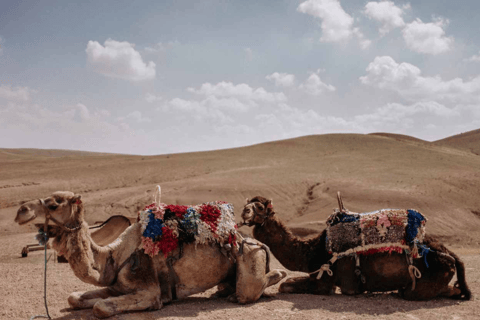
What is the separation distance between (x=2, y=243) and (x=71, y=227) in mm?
12606

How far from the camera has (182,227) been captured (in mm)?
6582

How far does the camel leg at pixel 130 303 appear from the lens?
18.9ft

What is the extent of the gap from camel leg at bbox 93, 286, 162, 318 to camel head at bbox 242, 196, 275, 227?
1.98 metres

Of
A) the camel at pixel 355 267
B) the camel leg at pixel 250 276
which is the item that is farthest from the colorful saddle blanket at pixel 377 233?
the camel leg at pixel 250 276

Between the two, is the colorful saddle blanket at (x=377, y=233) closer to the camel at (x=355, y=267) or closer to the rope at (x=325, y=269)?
the camel at (x=355, y=267)

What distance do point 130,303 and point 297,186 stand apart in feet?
77.9

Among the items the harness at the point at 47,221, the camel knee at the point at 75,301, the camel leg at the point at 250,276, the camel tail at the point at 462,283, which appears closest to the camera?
the harness at the point at 47,221

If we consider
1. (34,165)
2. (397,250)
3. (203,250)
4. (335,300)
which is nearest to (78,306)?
(203,250)

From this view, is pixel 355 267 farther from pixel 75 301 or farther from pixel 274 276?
pixel 75 301

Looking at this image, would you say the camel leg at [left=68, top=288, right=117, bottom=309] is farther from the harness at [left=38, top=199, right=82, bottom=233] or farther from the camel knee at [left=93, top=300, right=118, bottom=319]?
the harness at [left=38, top=199, right=82, bottom=233]

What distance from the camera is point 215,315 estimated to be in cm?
611

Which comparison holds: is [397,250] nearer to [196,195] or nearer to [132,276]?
[132,276]

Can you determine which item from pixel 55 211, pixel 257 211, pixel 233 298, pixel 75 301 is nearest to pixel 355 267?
pixel 257 211

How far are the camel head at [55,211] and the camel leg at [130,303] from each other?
120 cm
